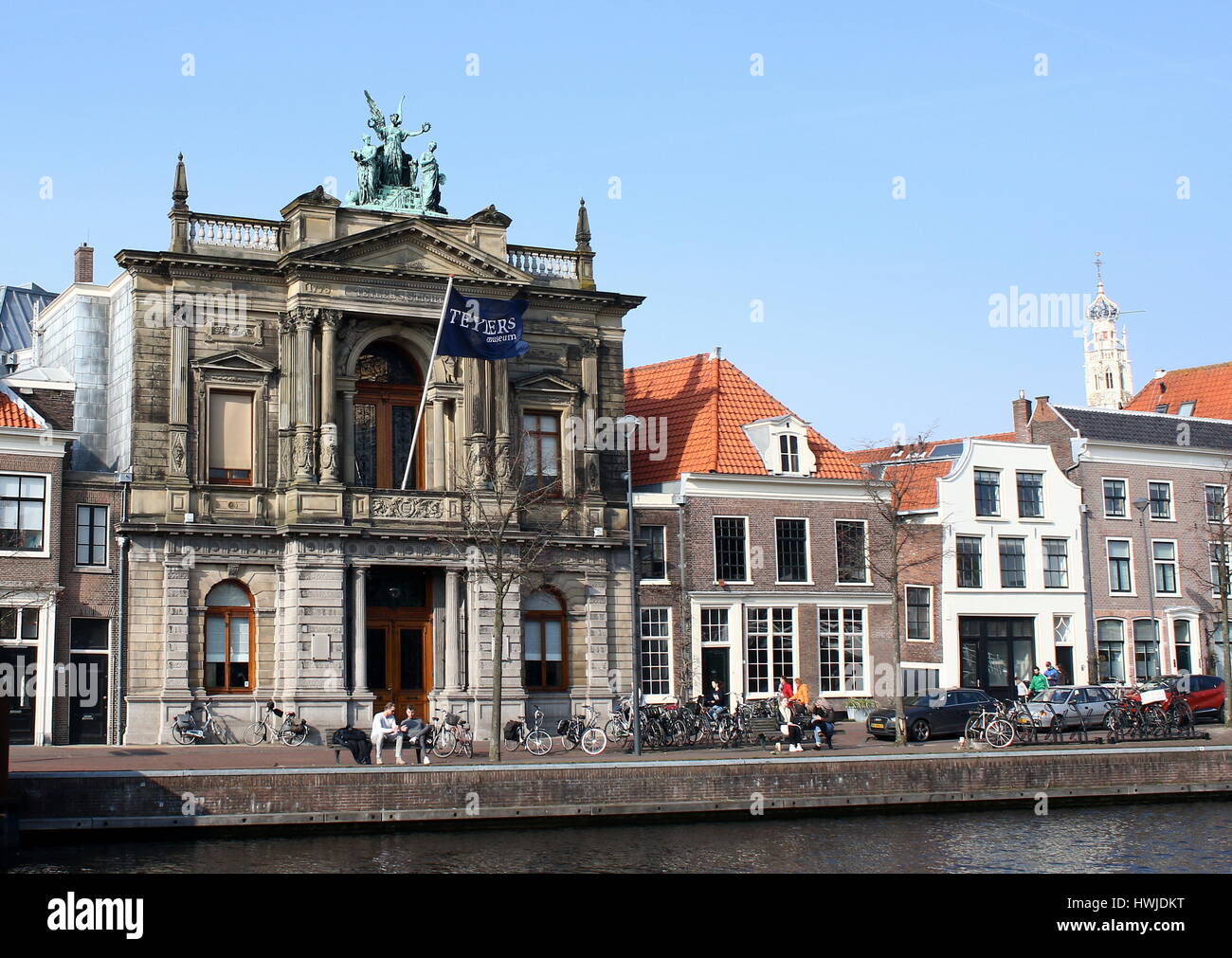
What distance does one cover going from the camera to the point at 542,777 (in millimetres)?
29250

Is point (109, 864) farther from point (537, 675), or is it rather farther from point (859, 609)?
point (859, 609)

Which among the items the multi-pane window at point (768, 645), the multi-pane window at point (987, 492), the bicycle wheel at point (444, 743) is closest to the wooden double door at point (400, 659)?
the bicycle wheel at point (444, 743)

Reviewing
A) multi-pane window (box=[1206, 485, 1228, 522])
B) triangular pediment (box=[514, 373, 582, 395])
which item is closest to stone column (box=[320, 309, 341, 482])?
triangular pediment (box=[514, 373, 582, 395])

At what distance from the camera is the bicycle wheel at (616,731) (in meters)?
38.1

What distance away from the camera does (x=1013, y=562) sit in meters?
52.8

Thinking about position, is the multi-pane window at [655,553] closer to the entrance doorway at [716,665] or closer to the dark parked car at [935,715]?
the entrance doorway at [716,665]

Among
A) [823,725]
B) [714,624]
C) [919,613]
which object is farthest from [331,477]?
[919,613]

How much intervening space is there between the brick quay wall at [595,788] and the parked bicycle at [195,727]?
10.5 meters

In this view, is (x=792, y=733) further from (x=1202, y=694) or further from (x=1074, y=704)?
(x=1202, y=694)

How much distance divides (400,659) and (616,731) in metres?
6.87

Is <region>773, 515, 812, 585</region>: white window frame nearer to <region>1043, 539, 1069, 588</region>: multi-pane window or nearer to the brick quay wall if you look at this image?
<region>1043, 539, 1069, 588</region>: multi-pane window
